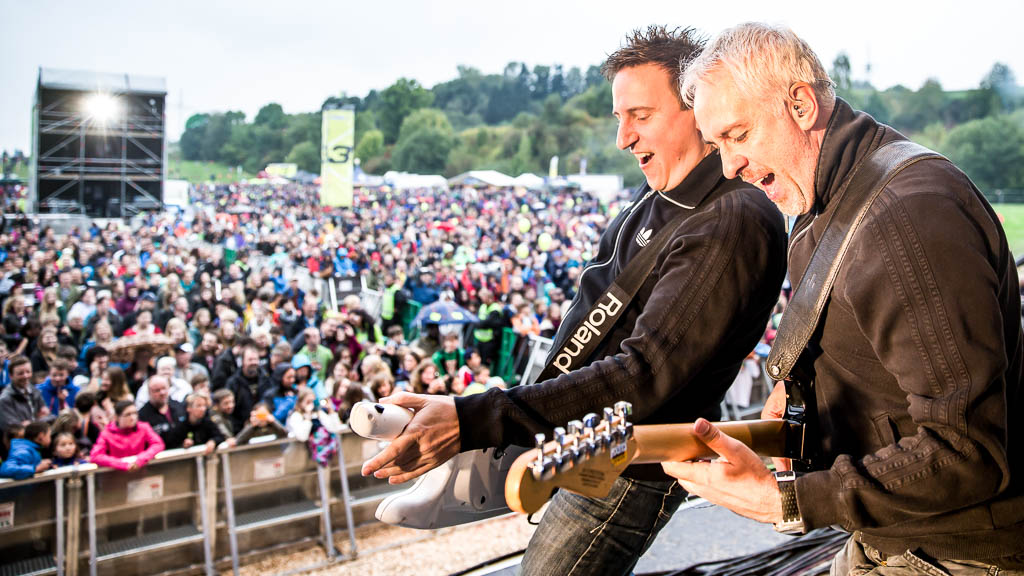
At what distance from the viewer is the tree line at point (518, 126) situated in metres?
21.7

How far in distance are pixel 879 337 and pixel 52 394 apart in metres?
6.94

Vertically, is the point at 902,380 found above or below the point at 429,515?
above

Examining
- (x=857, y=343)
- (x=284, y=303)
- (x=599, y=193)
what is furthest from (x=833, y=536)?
(x=599, y=193)

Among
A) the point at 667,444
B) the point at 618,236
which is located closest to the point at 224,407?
the point at 618,236

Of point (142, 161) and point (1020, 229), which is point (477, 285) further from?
point (142, 161)

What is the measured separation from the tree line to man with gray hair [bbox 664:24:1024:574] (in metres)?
13.8

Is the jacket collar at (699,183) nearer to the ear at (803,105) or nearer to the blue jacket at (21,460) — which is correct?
the ear at (803,105)

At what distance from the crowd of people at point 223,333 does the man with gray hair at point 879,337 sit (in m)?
4.69

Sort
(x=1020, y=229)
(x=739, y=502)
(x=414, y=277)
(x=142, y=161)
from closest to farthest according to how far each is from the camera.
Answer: (x=739, y=502), (x=1020, y=229), (x=414, y=277), (x=142, y=161)

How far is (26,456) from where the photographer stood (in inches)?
180

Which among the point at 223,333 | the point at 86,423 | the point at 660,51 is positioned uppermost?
the point at 660,51

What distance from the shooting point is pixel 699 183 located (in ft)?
5.18

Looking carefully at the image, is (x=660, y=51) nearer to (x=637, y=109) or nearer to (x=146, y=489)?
(x=637, y=109)

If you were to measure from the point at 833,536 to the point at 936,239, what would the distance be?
2229 millimetres
